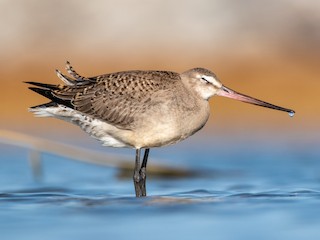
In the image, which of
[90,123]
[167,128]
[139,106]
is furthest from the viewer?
[90,123]

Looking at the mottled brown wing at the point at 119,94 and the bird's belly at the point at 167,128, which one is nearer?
the bird's belly at the point at 167,128

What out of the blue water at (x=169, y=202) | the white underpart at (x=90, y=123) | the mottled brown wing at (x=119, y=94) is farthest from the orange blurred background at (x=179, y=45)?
the mottled brown wing at (x=119, y=94)

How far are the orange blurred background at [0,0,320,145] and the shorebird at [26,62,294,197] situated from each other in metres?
9.88

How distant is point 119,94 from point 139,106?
1.14 feet

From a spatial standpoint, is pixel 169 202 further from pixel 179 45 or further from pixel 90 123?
pixel 179 45

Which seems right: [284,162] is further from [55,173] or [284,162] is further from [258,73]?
[258,73]

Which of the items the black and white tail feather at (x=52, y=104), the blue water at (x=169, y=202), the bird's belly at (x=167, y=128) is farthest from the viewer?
the black and white tail feather at (x=52, y=104)

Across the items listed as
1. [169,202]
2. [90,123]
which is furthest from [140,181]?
[169,202]

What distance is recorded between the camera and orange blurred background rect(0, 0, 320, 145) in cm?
2372

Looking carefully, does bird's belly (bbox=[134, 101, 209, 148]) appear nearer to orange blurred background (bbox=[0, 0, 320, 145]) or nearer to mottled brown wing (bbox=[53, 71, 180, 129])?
mottled brown wing (bbox=[53, 71, 180, 129])

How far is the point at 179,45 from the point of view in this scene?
27703 mm

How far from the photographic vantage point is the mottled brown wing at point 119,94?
36.4ft

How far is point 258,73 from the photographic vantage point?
2577 centimetres

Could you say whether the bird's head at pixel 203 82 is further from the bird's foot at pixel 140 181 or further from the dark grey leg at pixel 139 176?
the bird's foot at pixel 140 181
